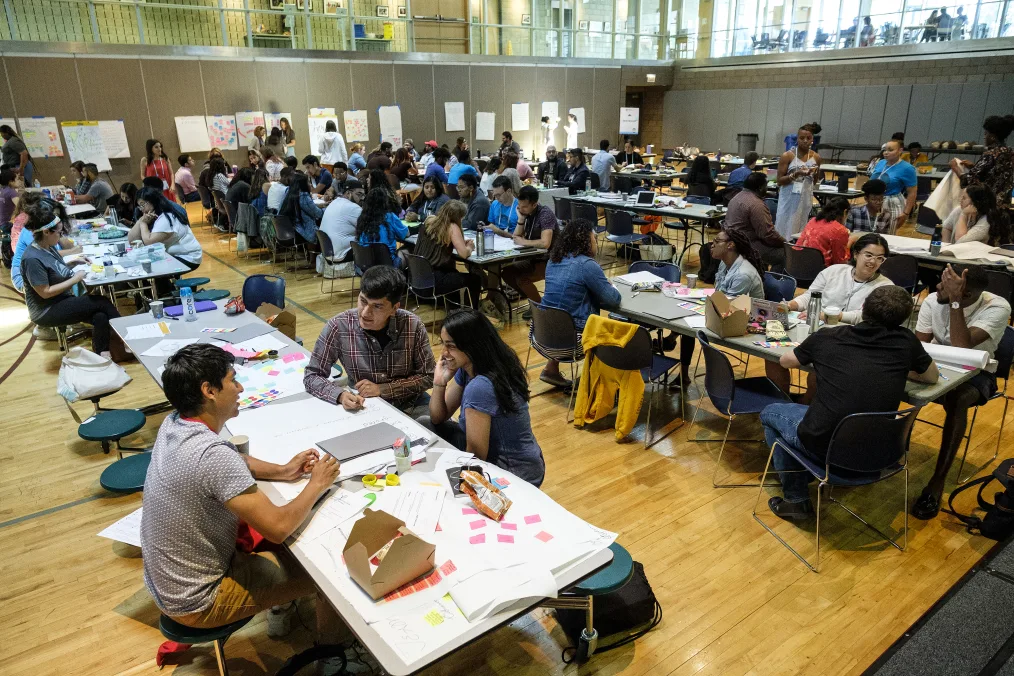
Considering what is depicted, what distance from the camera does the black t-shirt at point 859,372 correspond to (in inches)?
124

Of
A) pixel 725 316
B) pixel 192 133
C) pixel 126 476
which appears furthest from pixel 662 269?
pixel 192 133

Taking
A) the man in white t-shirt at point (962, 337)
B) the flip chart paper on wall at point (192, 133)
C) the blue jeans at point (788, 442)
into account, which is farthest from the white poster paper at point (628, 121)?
the blue jeans at point (788, 442)

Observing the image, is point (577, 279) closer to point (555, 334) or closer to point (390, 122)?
point (555, 334)

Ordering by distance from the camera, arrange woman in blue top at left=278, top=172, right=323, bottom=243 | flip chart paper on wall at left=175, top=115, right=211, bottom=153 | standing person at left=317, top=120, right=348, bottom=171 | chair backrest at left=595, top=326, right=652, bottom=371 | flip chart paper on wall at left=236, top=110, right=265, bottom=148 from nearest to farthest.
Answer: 1. chair backrest at left=595, top=326, right=652, bottom=371
2. woman in blue top at left=278, top=172, right=323, bottom=243
3. flip chart paper on wall at left=175, top=115, right=211, bottom=153
4. standing person at left=317, top=120, right=348, bottom=171
5. flip chart paper on wall at left=236, top=110, right=265, bottom=148

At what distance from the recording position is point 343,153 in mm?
13648

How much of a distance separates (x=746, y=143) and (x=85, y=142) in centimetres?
1495

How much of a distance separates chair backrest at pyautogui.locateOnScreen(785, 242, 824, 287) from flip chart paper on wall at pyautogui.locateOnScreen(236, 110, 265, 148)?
1146cm

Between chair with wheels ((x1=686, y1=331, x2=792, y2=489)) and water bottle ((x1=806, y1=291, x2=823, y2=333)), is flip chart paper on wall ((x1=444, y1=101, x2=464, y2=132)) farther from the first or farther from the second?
water bottle ((x1=806, y1=291, x2=823, y2=333))

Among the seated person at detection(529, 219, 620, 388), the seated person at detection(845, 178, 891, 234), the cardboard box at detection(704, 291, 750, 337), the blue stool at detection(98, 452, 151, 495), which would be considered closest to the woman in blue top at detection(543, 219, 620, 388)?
the seated person at detection(529, 219, 620, 388)

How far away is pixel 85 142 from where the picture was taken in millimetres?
12367

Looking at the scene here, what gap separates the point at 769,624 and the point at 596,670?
2.70ft

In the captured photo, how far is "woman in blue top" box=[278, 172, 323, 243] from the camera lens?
8305 millimetres

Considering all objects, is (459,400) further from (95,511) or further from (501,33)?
(501,33)

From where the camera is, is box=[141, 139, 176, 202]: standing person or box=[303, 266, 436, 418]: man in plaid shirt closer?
box=[303, 266, 436, 418]: man in plaid shirt
